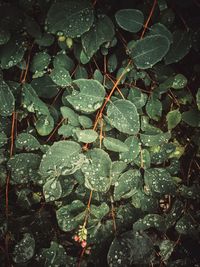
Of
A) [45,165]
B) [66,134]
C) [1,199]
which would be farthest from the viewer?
[1,199]

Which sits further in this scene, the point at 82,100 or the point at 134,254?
the point at 134,254

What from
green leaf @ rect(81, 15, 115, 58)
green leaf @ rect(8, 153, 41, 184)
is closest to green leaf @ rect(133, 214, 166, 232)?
green leaf @ rect(8, 153, 41, 184)

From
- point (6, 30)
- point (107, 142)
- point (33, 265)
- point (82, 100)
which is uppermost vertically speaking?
point (6, 30)

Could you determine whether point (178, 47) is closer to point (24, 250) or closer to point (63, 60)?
point (63, 60)

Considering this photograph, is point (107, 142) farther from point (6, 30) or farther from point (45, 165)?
point (6, 30)

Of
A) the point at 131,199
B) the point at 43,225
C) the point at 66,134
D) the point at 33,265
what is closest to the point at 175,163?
the point at 131,199

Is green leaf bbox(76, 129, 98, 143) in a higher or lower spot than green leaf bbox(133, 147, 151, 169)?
higher

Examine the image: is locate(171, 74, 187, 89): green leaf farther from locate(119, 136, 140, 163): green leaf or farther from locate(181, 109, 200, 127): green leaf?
locate(119, 136, 140, 163): green leaf
